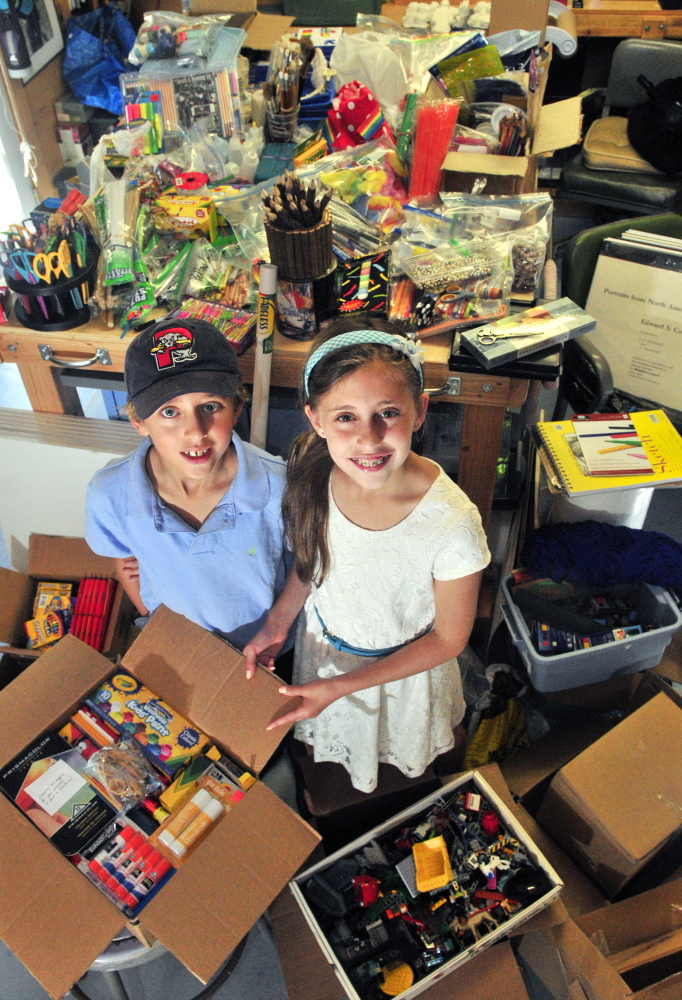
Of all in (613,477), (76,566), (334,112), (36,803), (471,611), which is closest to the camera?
(36,803)

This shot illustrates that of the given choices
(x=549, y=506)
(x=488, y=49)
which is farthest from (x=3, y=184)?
(x=549, y=506)

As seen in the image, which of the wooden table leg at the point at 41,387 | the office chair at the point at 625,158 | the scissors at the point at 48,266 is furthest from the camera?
the office chair at the point at 625,158

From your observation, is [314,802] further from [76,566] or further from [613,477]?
[613,477]

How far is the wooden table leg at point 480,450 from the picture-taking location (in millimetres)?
1751

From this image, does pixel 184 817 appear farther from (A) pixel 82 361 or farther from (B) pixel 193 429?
(A) pixel 82 361

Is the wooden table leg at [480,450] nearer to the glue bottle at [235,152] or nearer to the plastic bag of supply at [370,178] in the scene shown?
the plastic bag of supply at [370,178]

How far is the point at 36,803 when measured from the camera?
1.25 meters

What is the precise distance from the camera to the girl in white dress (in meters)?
1.21

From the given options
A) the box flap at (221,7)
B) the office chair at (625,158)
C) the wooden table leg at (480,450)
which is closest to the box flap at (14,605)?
the wooden table leg at (480,450)

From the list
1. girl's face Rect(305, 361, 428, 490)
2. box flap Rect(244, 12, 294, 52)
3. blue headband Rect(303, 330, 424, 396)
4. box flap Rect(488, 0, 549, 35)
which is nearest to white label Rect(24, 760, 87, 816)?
girl's face Rect(305, 361, 428, 490)

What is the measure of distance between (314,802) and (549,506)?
102 cm

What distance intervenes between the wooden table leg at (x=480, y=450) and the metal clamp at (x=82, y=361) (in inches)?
35.7

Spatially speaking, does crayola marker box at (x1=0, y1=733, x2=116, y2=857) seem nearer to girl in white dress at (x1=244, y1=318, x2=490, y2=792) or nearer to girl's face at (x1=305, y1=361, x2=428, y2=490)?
girl in white dress at (x1=244, y1=318, x2=490, y2=792)

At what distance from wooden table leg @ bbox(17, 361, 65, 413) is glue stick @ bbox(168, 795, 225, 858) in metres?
1.25
